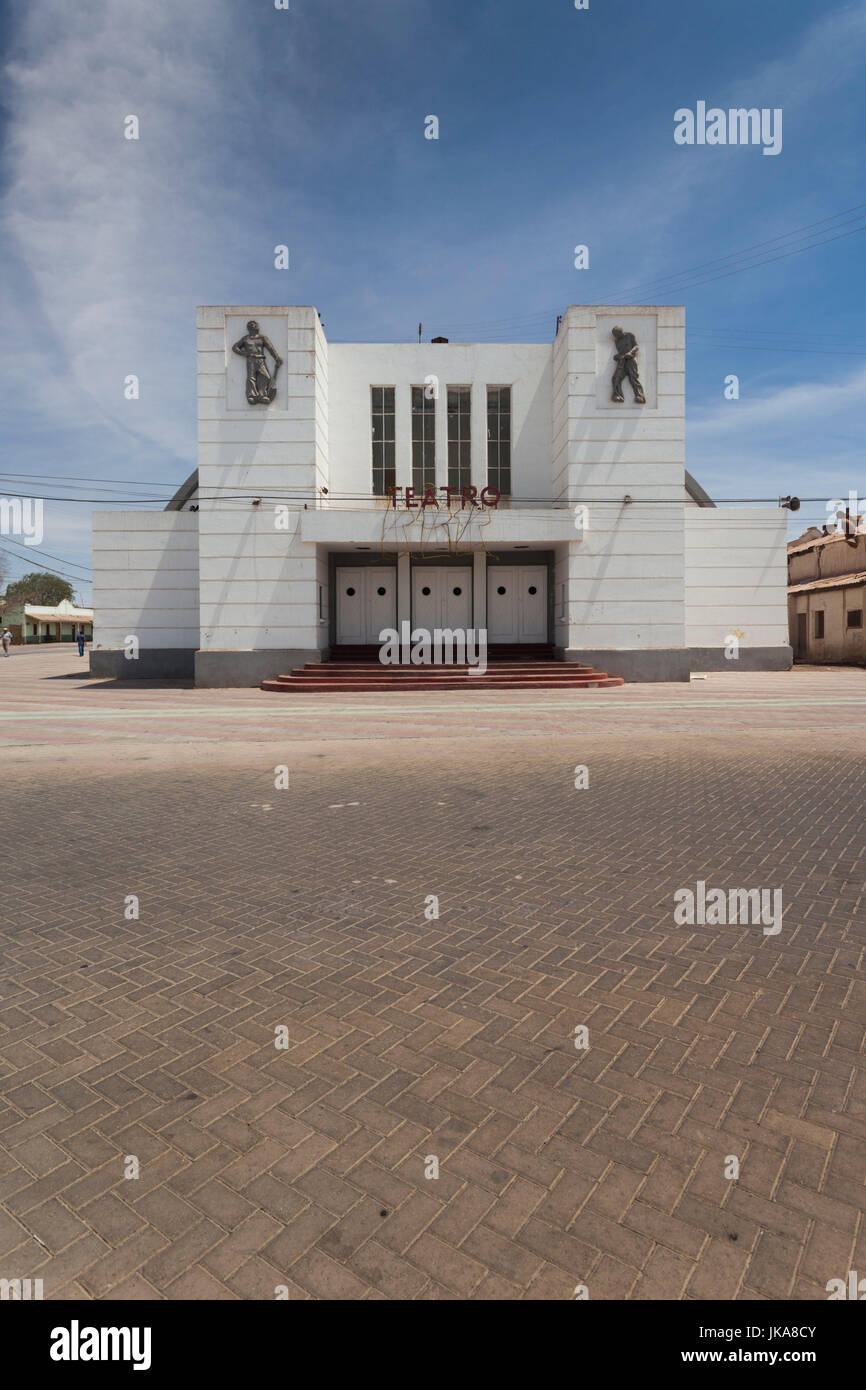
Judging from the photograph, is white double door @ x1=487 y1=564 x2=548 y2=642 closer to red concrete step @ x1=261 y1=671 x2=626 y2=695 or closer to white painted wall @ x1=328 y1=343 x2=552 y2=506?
white painted wall @ x1=328 y1=343 x2=552 y2=506

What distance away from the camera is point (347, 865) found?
19.6ft

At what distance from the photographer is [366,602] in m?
25.6

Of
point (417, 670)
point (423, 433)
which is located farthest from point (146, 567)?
point (417, 670)

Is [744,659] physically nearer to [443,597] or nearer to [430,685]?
[443,597]

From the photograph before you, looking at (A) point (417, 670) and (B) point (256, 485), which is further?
(B) point (256, 485)

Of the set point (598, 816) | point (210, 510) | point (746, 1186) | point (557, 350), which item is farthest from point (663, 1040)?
point (557, 350)

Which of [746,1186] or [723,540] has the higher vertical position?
[723,540]

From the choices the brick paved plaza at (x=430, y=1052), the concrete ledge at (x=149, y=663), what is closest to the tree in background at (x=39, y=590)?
the concrete ledge at (x=149, y=663)

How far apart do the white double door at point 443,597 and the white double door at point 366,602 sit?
78 cm

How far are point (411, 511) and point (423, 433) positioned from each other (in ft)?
13.2

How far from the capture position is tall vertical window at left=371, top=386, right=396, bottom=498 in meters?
24.9

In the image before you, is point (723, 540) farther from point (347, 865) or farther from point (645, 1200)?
point (645, 1200)
